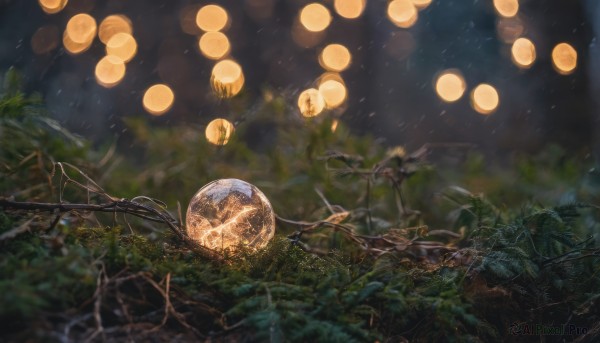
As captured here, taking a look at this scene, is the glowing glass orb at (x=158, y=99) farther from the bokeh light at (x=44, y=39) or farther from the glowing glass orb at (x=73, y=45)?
the bokeh light at (x=44, y=39)

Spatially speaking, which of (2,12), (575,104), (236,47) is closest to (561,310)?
(575,104)

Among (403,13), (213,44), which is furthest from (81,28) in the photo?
(403,13)

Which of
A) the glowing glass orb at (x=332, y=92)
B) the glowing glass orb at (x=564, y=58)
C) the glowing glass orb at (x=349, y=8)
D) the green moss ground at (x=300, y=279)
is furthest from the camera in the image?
the glowing glass orb at (x=349, y=8)

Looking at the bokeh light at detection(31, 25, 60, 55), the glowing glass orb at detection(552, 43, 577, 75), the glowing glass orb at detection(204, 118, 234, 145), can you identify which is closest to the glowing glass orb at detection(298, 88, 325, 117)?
the glowing glass orb at detection(204, 118, 234, 145)

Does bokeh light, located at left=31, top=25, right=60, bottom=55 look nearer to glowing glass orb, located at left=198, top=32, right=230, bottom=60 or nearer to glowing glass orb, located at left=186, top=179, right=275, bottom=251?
glowing glass orb, located at left=198, top=32, right=230, bottom=60

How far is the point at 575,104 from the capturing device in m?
4.77

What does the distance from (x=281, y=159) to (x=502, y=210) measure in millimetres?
1425

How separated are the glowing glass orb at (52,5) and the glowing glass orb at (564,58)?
4.51m

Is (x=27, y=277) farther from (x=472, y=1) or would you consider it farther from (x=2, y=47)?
(x=472, y=1)

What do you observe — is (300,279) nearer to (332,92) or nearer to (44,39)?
(332,92)

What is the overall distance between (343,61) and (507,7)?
2.43m

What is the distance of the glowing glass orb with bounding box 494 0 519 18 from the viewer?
5298 millimetres

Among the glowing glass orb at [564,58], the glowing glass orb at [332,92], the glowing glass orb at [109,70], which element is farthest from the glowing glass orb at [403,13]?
the glowing glass orb at [109,70]

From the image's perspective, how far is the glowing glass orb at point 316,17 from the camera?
24.2 ft
